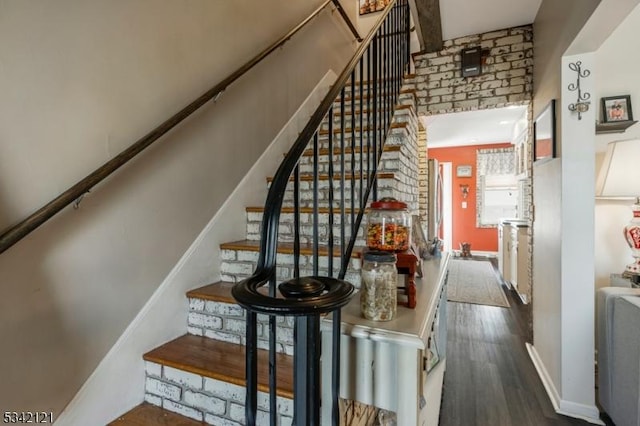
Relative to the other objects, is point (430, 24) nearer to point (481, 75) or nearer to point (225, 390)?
point (481, 75)

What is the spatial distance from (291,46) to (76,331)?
255cm

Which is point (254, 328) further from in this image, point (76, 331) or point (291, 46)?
point (291, 46)

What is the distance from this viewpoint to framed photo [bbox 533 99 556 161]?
83.0 inches

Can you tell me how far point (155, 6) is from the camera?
1488 mm

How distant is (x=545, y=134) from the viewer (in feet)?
7.47

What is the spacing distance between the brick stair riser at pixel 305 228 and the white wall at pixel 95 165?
0.28m

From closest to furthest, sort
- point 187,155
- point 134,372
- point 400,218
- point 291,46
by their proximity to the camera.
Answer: point 400,218 < point 134,372 < point 187,155 < point 291,46

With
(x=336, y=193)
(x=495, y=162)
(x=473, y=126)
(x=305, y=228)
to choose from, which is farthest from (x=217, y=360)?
(x=495, y=162)

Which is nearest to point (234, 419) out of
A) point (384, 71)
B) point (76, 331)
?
point (76, 331)

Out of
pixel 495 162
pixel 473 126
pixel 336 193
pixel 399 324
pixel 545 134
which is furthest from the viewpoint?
pixel 495 162

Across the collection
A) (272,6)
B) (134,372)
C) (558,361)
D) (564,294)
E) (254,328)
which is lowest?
(558,361)

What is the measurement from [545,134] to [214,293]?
8.24 feet

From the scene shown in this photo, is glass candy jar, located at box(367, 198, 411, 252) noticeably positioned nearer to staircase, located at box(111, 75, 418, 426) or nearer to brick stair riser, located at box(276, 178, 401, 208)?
staircase, located at box(111, 75, 418, 426)

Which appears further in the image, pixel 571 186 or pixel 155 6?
pixel 571 186
